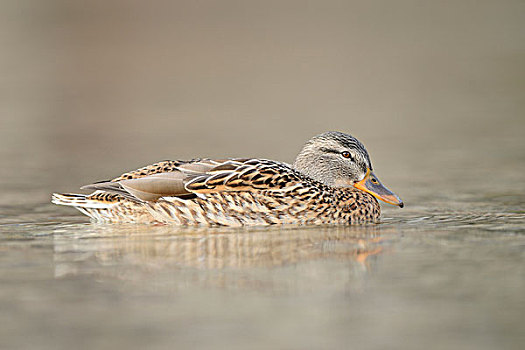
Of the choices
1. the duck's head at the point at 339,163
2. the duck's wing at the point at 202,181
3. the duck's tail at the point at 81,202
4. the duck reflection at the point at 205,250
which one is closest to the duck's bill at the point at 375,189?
the duck's head at the point at 339,163

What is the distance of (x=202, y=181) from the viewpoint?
27.9ft

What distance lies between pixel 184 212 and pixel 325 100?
8.69 m

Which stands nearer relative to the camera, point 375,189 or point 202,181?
point 202,181

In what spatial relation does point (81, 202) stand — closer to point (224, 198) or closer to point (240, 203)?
point (224, 198)

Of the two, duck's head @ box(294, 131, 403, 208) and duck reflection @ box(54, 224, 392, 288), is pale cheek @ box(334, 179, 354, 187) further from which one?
duck reflection @ box(54, 224, 392, 288)

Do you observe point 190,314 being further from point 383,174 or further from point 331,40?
point 331,40

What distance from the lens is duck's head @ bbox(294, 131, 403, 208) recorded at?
29.1 ft

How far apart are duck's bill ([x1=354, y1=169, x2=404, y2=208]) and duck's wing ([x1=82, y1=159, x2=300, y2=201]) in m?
0.62

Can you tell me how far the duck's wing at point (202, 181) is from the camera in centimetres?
844

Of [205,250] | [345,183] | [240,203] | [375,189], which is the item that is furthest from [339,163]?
[205,250]

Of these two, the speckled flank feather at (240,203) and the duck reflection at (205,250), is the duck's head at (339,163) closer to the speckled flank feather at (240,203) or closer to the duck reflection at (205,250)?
the speckled flank feather at (240,203)

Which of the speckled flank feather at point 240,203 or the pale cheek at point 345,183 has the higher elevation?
the pale cheek at point 345,183

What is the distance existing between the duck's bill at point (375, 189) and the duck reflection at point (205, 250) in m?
0.39

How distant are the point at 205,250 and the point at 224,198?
114cm
